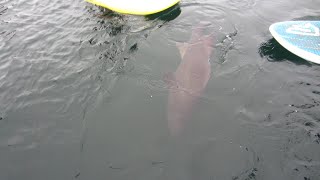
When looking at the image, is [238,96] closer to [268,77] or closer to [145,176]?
[268,77]

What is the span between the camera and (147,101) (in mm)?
6227

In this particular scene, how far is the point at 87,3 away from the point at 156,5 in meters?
2.28

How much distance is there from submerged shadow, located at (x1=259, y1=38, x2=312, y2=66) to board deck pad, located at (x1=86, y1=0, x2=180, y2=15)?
275 centimetres

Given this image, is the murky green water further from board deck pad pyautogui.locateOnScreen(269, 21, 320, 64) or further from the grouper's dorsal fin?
board deck pad pyautogui.locateOnScreen(269, 21, 320, 64)

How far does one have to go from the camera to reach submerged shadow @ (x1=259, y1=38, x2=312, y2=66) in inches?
285

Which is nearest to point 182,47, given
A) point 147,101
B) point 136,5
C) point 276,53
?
point 147,101

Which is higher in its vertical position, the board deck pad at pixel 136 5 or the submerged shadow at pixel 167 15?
the board deck pad at pixel 136 5

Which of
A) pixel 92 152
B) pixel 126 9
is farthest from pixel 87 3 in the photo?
pixel 92 152

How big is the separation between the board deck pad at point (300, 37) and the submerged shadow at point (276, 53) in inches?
8.7

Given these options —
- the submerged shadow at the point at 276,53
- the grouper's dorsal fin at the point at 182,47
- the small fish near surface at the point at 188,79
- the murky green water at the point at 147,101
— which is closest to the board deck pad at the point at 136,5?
the murky green water at the point at 147,101

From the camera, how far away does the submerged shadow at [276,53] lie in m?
7.24

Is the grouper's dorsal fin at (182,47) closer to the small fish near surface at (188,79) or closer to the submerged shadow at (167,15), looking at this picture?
the small fish near surface at (188,79)

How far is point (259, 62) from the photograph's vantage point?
717cm

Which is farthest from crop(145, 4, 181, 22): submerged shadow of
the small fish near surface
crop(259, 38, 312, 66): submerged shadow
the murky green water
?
crop(259, 38, 312, 66): submerged shadow
